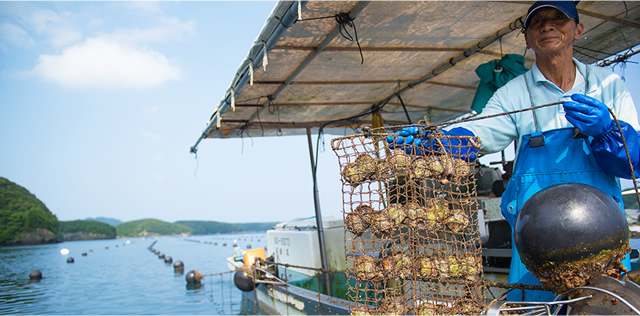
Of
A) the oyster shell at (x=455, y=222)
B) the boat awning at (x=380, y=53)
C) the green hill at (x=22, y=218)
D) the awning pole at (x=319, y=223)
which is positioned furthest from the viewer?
the green hill at (x=22, y=218)

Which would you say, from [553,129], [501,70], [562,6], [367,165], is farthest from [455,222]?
[501,70]

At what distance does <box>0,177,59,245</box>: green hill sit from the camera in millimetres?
112188

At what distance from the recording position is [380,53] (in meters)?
5.34

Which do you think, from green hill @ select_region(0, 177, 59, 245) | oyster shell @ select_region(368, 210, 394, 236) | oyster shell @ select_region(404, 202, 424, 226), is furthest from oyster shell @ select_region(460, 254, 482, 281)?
green hill @ select_region(0, 177, 59, 245)

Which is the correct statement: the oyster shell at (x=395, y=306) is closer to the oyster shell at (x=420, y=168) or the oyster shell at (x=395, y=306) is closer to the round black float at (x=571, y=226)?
the oyster shell at (x=420, y=168)

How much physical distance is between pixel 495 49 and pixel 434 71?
94 cm

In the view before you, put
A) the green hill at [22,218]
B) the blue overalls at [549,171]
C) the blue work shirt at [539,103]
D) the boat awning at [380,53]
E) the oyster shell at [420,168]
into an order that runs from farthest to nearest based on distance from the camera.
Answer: the green hill at [22,218] < the boat awning at [380,53] < the oyster shell at [420,168] < the blue work shirt at [539,103] < the blue overalls at [549,171]

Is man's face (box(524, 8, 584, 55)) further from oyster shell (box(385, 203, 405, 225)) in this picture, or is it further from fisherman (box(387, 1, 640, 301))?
oyster shell (box(385, 203, 405, 225))

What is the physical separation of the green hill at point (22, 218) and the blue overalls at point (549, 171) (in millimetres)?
137657

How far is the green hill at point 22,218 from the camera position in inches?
4417

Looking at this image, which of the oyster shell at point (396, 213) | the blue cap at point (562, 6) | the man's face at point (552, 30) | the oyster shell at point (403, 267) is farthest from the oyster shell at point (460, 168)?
the blue cap at point (562, 6)

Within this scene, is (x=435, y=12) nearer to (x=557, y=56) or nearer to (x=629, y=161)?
(x=557, y=56)

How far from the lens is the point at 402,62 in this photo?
5770 millimetres

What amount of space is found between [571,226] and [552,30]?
142cm
